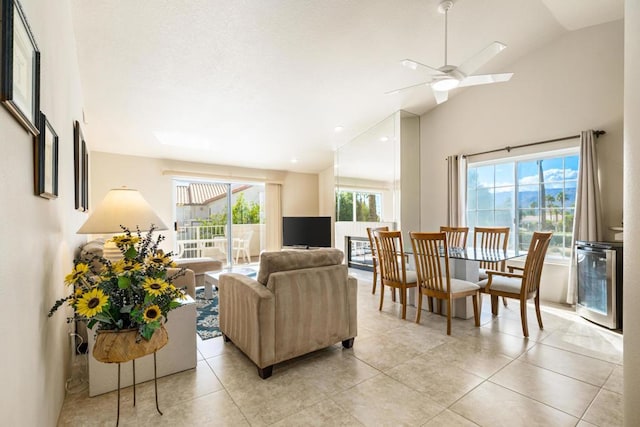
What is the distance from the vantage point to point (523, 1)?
10.1 ft

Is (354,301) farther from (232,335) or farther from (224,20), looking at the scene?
(224,20)

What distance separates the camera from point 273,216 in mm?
6840

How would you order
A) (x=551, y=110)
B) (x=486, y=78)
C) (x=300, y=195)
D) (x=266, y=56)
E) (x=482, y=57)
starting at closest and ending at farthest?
(x=482, y=57), (x=486, y=78), (x=266, y=56), (x=551, y=110), (x=300, y=195)

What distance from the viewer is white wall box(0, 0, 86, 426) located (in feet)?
2.92

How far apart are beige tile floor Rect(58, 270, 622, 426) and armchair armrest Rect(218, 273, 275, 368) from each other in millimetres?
189

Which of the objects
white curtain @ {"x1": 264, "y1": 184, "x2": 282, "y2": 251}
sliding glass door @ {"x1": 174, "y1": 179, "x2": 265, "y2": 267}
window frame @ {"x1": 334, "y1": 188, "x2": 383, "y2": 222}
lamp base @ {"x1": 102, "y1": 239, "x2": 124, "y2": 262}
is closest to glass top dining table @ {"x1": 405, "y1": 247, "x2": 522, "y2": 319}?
window frame @ {"x1": 334, "y1": 188, "x2": 383, "y2": 222}

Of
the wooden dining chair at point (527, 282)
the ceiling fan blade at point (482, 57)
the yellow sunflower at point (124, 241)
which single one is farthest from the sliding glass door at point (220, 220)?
the ceiling fan blade at point (482, 57)

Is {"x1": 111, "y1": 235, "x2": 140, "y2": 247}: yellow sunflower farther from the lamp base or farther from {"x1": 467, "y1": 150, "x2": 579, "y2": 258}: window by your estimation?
{"x1": 467, "y1": 150, "x2": 579, "y2": 258}: window

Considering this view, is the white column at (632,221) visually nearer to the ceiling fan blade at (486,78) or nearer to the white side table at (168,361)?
the ceiling fan blade at (486,78)

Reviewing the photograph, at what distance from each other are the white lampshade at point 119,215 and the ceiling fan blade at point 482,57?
9.36 ft

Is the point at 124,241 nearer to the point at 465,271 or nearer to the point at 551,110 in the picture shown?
the point at 465,271

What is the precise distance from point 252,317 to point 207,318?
4.97 ft

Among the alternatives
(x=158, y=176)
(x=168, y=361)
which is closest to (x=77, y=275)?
(x=168, y=361)

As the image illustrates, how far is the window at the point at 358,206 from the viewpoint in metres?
5.39
